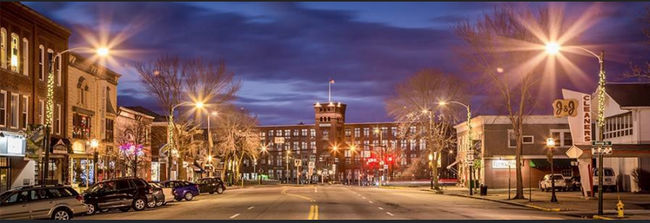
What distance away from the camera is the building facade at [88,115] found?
180ft

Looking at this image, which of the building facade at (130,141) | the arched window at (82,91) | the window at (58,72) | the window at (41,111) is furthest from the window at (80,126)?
the window at (41,111)

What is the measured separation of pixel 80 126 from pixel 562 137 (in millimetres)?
47618

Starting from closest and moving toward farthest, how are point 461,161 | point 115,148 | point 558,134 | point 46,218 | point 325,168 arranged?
point 46,218
point 115,148
point 558,134
point 461,161
point 325,168

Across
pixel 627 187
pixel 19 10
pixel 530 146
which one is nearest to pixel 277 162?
pixel 530 146

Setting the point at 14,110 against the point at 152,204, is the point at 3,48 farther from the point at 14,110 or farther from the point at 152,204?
the point at 152,204

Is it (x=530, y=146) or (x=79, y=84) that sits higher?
(x=79, y=84)

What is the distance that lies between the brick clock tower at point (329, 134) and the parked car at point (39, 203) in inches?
5334

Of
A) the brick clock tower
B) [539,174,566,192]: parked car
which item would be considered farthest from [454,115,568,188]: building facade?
the brick clock tower

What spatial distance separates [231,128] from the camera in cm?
10194

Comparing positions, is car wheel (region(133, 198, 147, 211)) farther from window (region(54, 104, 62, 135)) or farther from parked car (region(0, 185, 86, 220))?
window (region(54, 104, 62, 135))

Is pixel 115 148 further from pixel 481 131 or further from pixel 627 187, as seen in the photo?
pixel 627 187

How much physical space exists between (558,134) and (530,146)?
10.3ft

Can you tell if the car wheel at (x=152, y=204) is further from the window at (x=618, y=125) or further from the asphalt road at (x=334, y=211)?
the window at (x=618, y=125)

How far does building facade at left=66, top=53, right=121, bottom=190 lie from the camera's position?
180 feet
